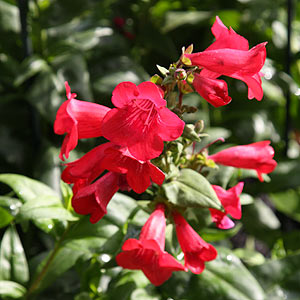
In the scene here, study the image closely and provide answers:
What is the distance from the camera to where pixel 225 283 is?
112 cm

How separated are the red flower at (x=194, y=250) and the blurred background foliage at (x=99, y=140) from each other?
16 centimetres

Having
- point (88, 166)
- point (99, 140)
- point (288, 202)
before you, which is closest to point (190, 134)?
point (88, 166)

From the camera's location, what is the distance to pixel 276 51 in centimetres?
189

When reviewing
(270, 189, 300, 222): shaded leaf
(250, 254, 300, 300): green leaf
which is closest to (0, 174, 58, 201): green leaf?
(250, 254, 300, 300): green leaf

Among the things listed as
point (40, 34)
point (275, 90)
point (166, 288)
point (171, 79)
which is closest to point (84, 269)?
point (166, 288)

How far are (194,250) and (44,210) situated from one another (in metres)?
0.32

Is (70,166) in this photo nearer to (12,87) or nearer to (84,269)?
(84,269)

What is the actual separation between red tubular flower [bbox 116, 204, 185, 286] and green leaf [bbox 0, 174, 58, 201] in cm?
31

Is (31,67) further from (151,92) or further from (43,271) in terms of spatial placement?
(151,92)

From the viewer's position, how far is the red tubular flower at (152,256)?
87 cm

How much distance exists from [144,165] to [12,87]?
93 centimetres

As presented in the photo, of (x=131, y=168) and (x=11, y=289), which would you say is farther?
(x=11, y=289)

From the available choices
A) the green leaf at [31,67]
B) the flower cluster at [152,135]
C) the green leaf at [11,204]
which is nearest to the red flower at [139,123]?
the flower cluster at [152,135]

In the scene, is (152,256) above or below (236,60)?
below
